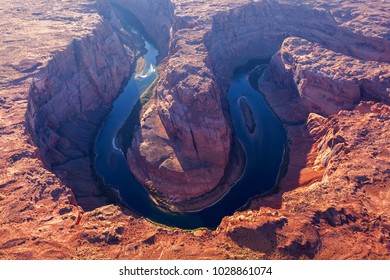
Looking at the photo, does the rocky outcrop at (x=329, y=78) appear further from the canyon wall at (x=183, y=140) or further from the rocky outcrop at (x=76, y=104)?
the rocky outcrop at (x=76, y=104)

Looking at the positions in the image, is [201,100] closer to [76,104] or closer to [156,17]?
[76,104]

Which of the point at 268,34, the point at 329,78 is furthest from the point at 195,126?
the point at 268,34

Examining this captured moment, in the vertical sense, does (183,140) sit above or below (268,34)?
below

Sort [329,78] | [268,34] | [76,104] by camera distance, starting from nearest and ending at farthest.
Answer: [329,78] → [76,104] → [268,34]

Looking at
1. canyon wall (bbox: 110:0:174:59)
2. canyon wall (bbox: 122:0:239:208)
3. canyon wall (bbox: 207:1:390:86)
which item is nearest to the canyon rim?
canyon wall (bbox: 122:0:239:208)

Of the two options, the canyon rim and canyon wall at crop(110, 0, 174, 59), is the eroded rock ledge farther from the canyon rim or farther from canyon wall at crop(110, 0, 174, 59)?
canyon wall at crop(110, 0, 174, 59)

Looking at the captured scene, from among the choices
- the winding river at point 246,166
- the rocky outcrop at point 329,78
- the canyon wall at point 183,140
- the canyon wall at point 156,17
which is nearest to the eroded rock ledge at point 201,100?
the canyon wall at point 183,140
